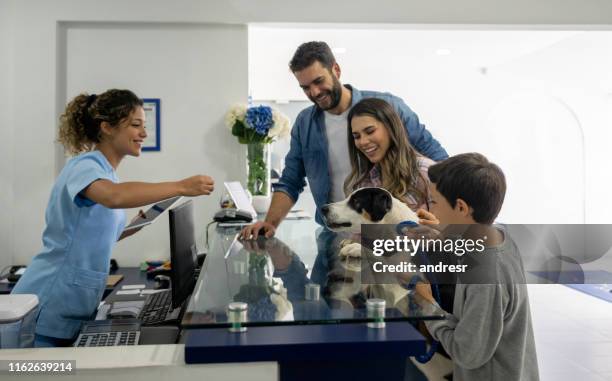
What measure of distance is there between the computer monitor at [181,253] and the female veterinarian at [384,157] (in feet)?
2.01

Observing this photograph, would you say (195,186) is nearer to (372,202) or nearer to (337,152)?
(372,202)

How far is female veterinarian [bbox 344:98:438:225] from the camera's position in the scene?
1811 mm

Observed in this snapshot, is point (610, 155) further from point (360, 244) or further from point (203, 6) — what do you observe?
point (360, 244)

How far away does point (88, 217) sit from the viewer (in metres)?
1.62

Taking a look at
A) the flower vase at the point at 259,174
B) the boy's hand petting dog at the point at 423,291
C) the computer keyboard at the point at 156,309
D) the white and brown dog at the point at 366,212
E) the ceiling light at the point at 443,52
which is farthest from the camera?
the ceiling light at the point at 443,52

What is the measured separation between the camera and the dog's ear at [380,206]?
158 cm

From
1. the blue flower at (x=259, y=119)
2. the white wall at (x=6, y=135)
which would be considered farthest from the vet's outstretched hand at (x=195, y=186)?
the white wall at (x=6, y=135)

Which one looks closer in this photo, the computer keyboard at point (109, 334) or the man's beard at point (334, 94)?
the computer keyboard at point (109, 334)

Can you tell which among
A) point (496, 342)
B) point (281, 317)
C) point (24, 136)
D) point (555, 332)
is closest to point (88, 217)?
point (281, 317)

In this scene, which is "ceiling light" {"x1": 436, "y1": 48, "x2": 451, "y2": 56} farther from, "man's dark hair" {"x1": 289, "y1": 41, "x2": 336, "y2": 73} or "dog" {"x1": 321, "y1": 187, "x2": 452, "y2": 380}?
"dog" {"x1": 321, "y1": 187, "x2": 452, "y2": 380}

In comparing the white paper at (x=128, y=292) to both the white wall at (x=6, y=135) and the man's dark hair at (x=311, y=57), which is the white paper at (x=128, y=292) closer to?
the white wall at (x=6, y=135)

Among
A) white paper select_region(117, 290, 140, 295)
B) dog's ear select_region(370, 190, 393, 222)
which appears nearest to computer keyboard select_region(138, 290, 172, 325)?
white paper select_region(117, 290, 140, 295)

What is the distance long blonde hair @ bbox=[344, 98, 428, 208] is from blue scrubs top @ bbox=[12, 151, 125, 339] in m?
0.89

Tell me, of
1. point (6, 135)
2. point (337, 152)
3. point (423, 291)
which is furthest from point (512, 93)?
point (423, 291)
